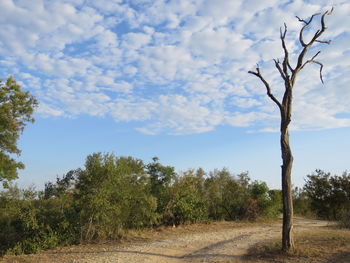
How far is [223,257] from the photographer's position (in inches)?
344

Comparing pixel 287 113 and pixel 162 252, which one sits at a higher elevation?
pixel 287 113

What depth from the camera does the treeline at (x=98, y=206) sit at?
11602 millimetres

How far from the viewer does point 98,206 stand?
1147 centimetres

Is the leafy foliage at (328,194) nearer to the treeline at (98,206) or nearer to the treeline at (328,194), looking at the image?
the treeline at (328,194)

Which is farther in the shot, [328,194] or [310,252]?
[328,194]

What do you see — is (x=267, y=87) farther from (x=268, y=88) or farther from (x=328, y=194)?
(x=328, y=194)

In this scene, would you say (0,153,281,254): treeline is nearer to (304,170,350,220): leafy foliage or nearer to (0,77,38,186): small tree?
(0,77,38,186): small tree

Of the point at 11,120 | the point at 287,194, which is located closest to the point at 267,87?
the point at 287,194

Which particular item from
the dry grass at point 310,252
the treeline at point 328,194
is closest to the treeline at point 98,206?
the dry grass at point 310,252

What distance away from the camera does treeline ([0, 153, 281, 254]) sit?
457 inches

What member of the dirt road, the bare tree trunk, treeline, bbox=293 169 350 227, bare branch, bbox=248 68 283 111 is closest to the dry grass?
the bare tree trunk

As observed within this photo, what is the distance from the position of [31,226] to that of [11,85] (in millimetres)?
11069

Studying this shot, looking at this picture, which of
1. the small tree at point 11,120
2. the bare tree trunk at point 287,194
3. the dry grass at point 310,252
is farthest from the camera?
the small tree at point 11,120

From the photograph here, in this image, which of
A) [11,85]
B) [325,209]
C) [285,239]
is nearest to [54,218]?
[285,239]
